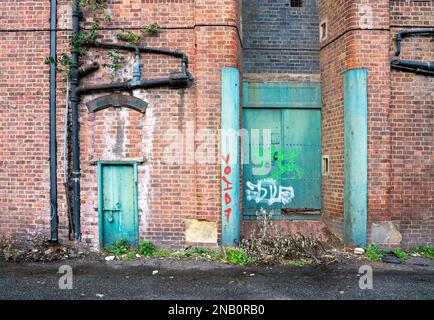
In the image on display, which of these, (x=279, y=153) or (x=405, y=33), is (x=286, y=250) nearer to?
(x=279, y=153)

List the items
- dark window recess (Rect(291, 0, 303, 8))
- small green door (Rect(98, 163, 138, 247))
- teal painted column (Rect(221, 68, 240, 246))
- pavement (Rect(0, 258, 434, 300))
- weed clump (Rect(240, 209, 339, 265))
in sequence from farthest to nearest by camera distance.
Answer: dark window recess (Rect(291, 0, 303, 8)) → small green door (Rect(98, 163, 138, 247)) → teal painted column (Rect(221, 68, 240, 246)) → weed clump (Rect(240, 209, 339, 265)) → pavement (Rect(0, 258, 434, 300))

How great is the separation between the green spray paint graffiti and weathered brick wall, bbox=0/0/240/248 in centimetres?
147

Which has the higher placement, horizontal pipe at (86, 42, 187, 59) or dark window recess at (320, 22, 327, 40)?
dark window recess at (320, 22, 327, 40)

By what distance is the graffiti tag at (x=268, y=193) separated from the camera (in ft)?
26.1

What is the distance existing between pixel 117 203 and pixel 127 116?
69.9 inches

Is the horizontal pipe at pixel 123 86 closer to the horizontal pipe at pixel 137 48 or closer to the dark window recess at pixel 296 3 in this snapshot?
the horizontal pipe at pixel 137 48

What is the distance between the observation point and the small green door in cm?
711

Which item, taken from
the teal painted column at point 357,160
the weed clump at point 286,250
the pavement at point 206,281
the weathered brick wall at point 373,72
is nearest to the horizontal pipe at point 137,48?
the weathered brick wall at point 373,72

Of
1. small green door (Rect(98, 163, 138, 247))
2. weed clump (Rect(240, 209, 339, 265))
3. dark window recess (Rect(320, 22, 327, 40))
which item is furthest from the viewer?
dark window recess (Rect(320, 22, 327, 40))

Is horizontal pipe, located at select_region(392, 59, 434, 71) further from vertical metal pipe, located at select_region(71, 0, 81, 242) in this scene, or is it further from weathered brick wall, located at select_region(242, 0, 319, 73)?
vertical metal pipe, located at select_region(71, 0, 81, 242)

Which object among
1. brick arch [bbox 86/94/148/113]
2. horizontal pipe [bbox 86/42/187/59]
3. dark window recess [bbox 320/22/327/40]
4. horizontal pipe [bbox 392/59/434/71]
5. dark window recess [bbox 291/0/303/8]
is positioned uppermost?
dark window recess [bbox 291/0/303/8]

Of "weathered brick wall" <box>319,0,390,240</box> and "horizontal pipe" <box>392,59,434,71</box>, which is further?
"horizontal pipe" <box>392,59,434,71</box>

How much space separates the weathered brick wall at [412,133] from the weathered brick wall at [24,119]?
716 cm

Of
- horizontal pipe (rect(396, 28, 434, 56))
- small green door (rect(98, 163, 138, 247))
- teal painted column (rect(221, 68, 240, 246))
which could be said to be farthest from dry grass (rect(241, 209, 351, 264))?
horizontal pipe (rect(396, 28, 434, 56))
